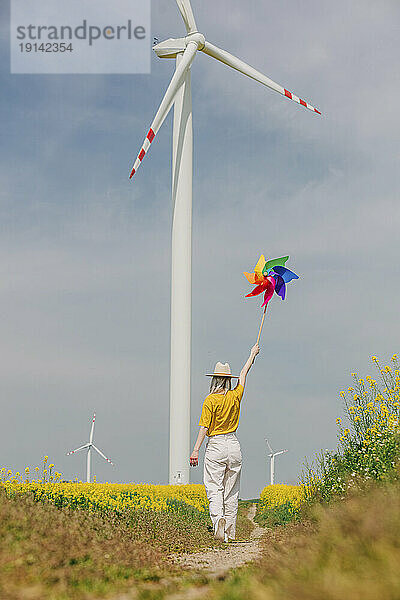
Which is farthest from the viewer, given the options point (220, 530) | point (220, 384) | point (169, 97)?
point (169, 97)

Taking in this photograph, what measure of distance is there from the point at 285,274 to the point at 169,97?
8918 millimetres

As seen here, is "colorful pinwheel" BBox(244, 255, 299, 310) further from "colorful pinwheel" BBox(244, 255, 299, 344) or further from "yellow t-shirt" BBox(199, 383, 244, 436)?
"yellow t-shirt" BBox(199, 383, 244, 436)

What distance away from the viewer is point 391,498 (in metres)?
5.45

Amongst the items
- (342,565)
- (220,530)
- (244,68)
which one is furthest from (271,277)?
(244,68)

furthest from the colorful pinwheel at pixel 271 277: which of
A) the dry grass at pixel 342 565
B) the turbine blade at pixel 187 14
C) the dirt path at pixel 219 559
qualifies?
the turbine blade at pixel 187 14

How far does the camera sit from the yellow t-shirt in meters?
10.1

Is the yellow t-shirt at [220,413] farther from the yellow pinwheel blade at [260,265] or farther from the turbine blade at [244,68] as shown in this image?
the turbine blade at [244,68]

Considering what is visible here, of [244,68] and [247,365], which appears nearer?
[247,365]

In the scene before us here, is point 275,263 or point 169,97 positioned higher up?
point 169,97

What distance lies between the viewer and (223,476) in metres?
10.2

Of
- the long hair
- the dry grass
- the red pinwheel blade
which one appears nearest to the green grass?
the dry grass

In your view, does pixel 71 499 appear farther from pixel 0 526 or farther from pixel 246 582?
pixel 246 582

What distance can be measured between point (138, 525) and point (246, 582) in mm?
4448

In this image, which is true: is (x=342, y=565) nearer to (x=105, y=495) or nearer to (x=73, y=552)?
(x=73, y=552)
